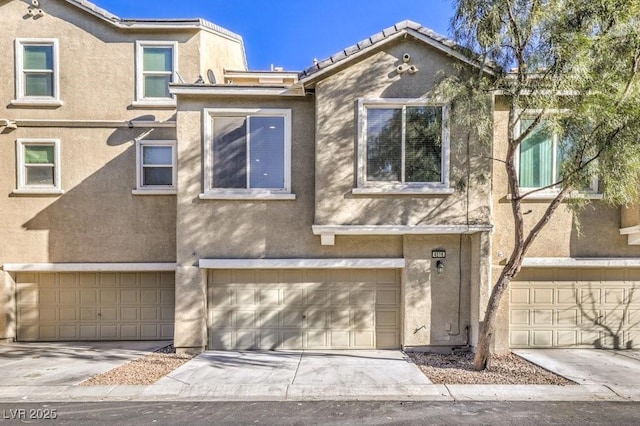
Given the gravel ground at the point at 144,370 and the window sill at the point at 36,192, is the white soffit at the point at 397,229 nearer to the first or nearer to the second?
the gravel ground at the point at 144,370

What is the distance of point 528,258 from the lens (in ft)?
31.5

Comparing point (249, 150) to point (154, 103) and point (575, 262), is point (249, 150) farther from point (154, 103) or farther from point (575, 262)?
point (575, 262)

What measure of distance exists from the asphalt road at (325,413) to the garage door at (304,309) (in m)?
3.04

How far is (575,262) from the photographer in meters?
9.55

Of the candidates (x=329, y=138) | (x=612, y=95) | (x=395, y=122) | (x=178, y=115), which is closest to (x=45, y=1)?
(x=178, y=115)

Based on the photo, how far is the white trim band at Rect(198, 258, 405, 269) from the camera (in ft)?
30.9

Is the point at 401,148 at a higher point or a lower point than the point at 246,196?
higher

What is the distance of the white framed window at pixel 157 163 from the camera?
1101 centimetres

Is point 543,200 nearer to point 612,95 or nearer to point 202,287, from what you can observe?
point 612,95

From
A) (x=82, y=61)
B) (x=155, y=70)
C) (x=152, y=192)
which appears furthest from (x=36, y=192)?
(x=155, y=70)

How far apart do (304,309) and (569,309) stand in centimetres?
680

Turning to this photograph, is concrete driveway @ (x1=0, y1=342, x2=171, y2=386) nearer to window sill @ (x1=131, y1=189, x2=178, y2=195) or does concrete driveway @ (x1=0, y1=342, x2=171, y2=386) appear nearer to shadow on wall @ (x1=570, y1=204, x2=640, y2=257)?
window sill @ (x1=131, y1=189, x2=178, y2=195)

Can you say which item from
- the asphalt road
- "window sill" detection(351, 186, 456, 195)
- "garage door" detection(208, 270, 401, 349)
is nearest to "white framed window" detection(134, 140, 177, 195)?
"garage door" detection(208, 270, 401, 349)

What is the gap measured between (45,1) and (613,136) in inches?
575
